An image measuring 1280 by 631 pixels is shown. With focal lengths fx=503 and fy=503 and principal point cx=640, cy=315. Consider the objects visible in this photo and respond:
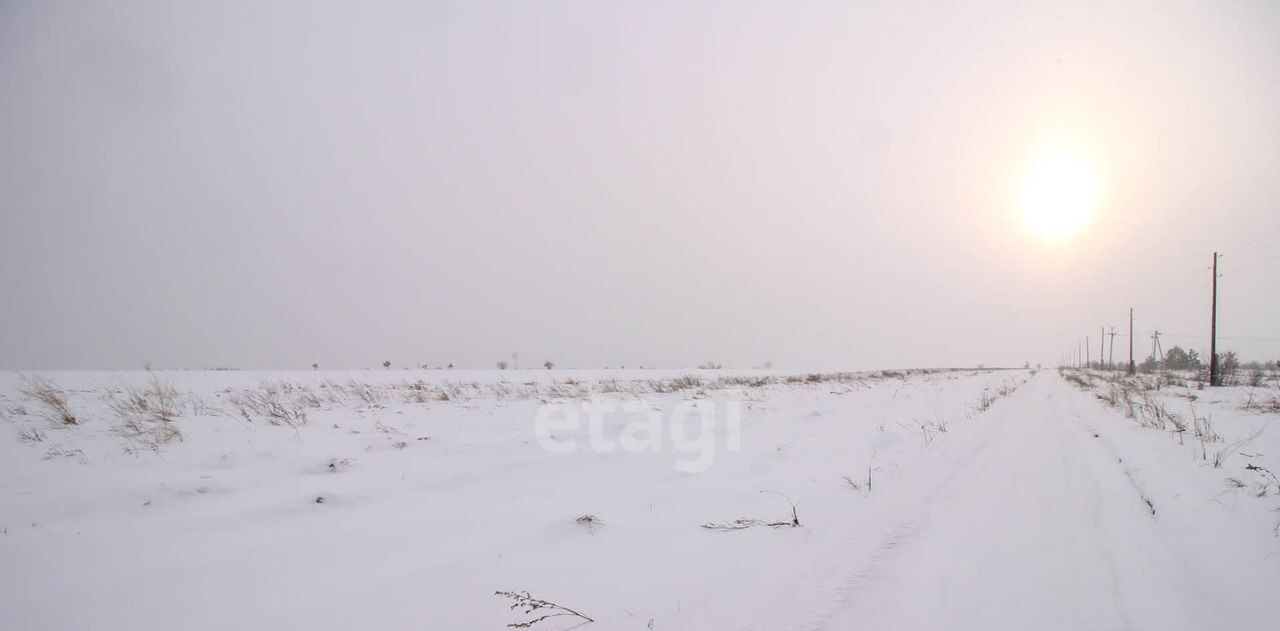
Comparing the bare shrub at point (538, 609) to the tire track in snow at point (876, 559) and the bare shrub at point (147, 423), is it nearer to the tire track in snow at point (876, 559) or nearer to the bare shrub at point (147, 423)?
the tire track in snow at point (876, 559)

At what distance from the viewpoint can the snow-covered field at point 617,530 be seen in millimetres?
2141

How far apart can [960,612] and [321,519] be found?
140 inches

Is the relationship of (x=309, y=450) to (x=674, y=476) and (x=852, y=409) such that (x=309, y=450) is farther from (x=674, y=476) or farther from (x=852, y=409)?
(x=852, y=409)

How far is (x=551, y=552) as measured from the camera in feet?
9.21

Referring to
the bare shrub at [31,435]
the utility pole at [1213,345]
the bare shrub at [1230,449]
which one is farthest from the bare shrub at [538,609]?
the utility pole at [1213,345]

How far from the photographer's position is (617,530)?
3.15 m

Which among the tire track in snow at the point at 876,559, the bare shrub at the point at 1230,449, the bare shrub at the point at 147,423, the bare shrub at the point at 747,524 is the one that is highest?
the bare shrub at the point at 1230,449

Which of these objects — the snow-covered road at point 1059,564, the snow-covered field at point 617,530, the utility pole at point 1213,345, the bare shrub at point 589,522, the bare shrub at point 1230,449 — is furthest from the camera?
the utility pole at point 1213,345

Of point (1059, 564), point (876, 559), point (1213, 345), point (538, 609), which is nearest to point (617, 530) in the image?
point (538, 609)

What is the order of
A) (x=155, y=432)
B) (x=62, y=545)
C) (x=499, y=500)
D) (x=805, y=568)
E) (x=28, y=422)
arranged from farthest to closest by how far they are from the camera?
(x=28, y=422) < (x=155, y=432) < (x=499, y=500) < (x=62, y=545) < (x=805, y=568)

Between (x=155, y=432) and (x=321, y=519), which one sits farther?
(x=155, y=432)

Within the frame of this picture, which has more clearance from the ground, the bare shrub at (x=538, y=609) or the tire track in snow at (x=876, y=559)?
the tire track in snow at (x=876, y=559)

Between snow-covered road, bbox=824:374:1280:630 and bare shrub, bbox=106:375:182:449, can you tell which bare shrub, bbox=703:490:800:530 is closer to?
snow-covered road, bbox=824:374:1280:630

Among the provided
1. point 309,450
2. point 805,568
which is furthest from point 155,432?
point 805,568
